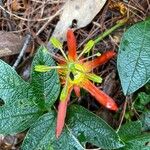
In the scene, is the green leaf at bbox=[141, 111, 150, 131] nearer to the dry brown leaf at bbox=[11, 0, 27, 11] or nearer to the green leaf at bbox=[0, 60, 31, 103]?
the green leaf at bbox=[0, 60, 31, 103]

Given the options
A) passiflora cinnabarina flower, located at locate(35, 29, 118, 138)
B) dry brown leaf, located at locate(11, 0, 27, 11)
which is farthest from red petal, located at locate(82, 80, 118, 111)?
dry brown leaf, located at locate(11, 0, 27, 11)

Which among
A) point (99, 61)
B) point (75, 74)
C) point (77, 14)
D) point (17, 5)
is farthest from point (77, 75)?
point (17, 5)

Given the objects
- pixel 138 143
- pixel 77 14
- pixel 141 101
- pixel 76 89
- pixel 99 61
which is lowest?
pixel 138 143

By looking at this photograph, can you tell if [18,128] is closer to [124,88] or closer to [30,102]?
[30,102]

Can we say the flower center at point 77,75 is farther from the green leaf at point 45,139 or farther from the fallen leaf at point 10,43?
the fallen leaf at point 10,43

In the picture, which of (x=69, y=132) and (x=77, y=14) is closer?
(x=69, y=132)

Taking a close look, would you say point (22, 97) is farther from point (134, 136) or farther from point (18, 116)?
point (134, 136)

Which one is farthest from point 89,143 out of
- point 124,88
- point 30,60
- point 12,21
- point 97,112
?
point 12,21
